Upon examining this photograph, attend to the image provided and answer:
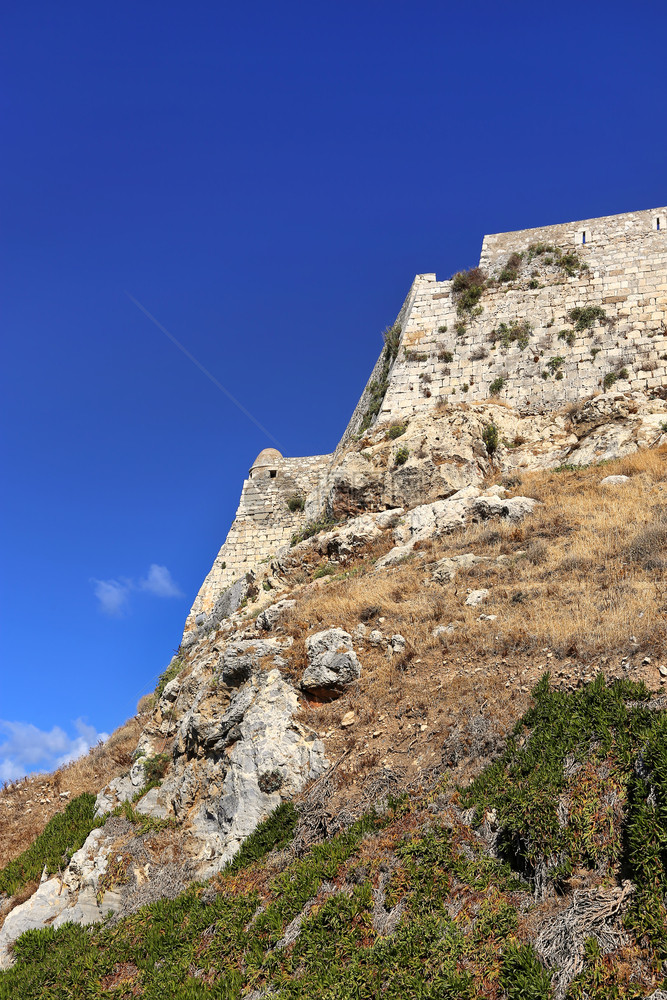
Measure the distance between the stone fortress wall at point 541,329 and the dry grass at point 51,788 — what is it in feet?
17.8

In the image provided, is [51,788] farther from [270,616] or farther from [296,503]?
[296,503]

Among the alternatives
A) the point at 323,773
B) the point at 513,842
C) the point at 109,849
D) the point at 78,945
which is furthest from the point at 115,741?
the point at 513,842

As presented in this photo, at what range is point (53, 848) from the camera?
34.3 ft

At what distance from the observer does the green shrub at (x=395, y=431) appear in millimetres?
18078

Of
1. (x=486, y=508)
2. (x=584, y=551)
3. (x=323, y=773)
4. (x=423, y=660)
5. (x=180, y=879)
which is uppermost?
(x=486, y=508)

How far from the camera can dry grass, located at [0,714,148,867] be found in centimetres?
1246

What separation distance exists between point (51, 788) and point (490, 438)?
12009 millimetres

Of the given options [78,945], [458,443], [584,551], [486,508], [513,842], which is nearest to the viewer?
[513,842]

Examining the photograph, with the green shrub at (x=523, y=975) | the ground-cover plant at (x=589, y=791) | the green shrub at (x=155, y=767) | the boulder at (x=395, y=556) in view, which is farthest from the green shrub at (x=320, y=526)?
the green shrub at (x=523, y=975)

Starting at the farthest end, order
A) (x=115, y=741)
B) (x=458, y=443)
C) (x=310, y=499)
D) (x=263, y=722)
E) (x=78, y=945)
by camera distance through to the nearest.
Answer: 1. (x=310, y=499)
2. (x=458, y=443)
3. (x=115, y=741)
4. (x=263, y=722)
5. (x=78, y=945)

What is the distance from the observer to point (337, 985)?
18.4 ft

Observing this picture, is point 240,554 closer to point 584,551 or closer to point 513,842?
point 584,551

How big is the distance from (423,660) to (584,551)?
10.4 ft

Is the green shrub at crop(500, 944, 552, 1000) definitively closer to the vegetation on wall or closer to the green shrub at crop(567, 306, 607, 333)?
the vegetation on wall
